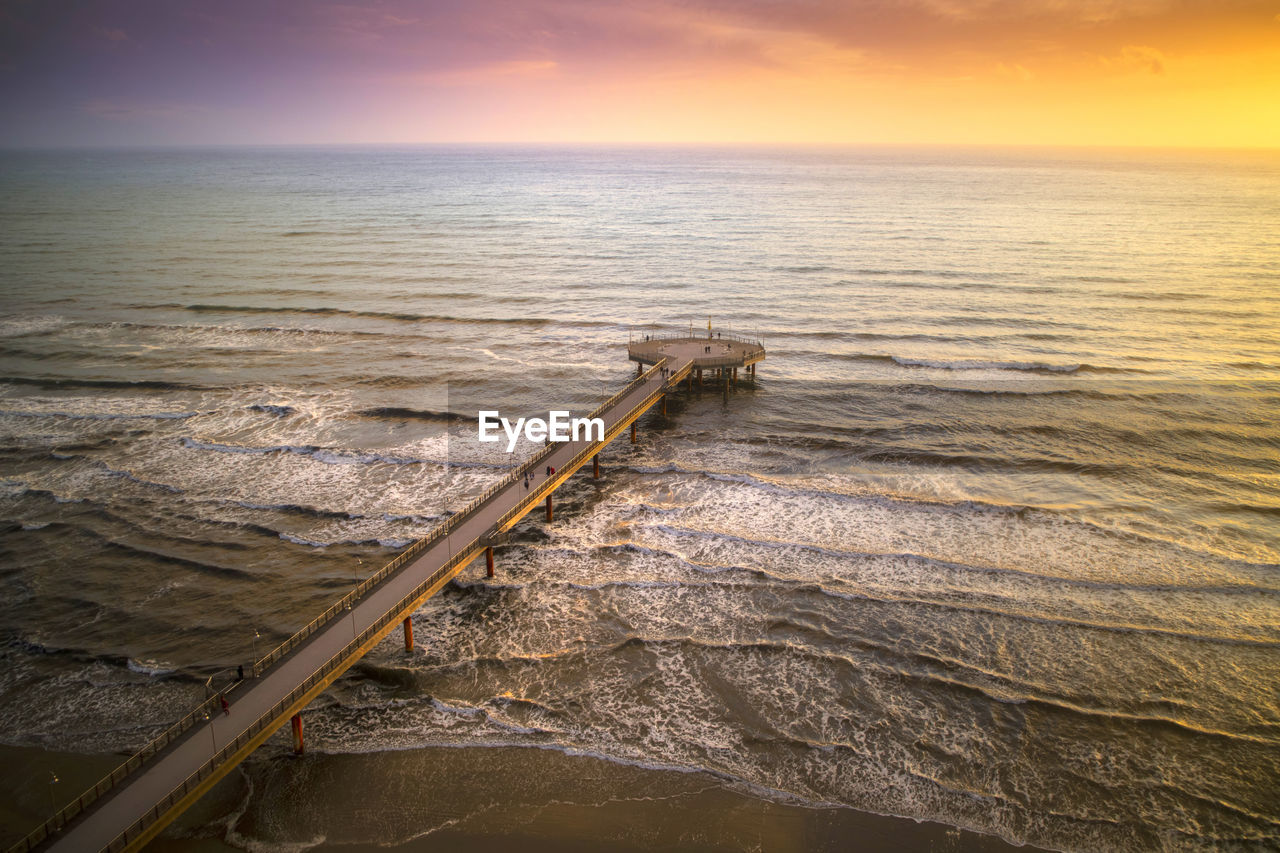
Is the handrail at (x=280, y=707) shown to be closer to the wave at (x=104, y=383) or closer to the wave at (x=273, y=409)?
the wave at (x=273, y=409)

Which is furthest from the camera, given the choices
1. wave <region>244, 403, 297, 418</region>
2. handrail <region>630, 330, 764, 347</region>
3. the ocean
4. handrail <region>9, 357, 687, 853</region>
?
handrail <region>630, 330, 764, 347</region>

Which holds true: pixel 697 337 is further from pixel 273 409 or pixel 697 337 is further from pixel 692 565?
pixel 273 409

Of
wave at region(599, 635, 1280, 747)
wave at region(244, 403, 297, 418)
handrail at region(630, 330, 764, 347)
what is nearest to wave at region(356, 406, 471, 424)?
wave at region(244, 403, 297, 418)

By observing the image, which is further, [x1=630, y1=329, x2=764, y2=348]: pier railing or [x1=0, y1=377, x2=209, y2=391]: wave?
[x1=630, y1=329, x2=764, y2=348]: pier railing

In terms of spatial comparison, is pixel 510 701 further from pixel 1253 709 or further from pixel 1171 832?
pixel 1253 709

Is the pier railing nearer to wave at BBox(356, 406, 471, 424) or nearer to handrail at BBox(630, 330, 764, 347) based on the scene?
handrail at BBox(630, 330, 764, 347)

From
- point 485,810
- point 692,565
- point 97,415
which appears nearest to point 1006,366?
point 692,565
